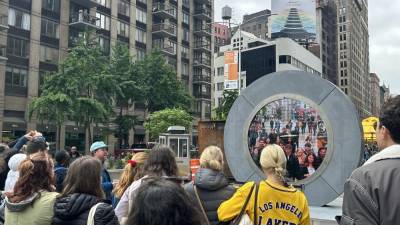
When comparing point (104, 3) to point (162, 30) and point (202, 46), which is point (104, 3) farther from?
point (202, 46)

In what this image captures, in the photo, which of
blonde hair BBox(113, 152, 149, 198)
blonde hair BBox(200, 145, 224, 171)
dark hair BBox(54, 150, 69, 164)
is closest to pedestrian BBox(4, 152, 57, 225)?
blonde hair BBox(113, 152, 149, 198)

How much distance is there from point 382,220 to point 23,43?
41207 millimetres

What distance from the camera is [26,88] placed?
3947cm

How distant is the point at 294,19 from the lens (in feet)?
273

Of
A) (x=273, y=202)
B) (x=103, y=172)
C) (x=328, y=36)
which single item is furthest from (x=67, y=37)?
(x=328, y=36)

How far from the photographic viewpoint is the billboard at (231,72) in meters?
37.2

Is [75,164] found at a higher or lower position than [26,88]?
lower

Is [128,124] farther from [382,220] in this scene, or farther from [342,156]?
[382,220]

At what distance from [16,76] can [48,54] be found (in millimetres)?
4136

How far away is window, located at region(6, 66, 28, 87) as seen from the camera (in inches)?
1490

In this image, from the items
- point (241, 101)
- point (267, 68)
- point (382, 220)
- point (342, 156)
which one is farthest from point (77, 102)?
point (267, 68)

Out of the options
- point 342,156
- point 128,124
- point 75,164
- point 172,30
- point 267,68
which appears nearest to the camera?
point 75,164

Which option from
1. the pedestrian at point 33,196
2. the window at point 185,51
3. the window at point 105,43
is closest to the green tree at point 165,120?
the window at point 105,43

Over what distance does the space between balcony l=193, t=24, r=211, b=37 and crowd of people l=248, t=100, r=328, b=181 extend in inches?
2142
